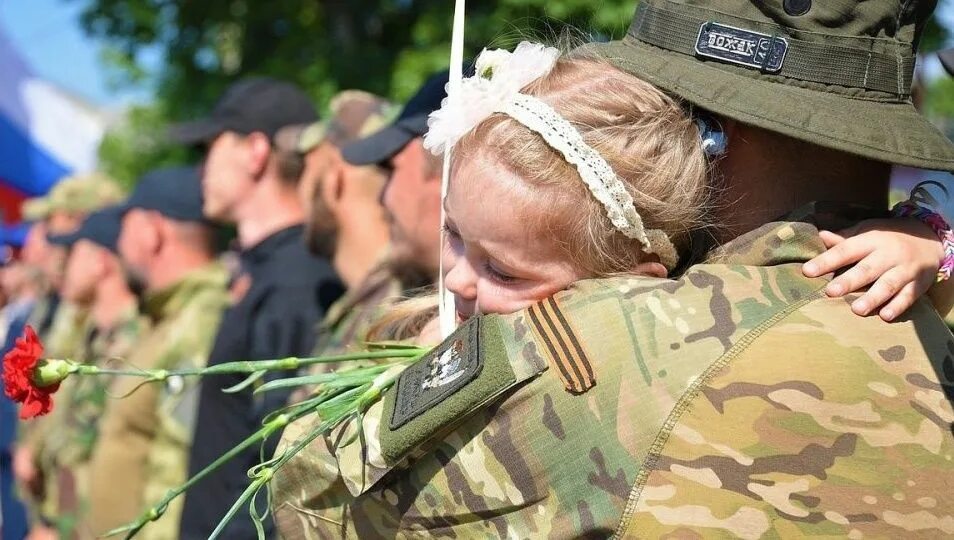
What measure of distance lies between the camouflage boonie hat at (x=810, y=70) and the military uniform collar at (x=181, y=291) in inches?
160

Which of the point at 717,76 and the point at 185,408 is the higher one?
the point at 717,76

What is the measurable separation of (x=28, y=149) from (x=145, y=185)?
3533 millimetres

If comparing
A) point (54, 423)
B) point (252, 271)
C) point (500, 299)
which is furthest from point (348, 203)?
point (500, 299)

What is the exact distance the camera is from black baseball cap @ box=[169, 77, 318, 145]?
5.68m

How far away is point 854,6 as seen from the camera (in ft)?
5.84

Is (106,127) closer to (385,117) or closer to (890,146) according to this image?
(385,117)

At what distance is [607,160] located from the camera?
1748 millimetres

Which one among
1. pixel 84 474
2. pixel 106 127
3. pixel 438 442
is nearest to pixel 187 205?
pixel 84 474

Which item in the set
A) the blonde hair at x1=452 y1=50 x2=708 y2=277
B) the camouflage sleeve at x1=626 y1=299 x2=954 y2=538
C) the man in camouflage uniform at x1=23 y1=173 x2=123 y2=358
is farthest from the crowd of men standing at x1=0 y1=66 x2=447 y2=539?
the camouflage sleeve at x1=626 y1=299 x2=954 y2=538

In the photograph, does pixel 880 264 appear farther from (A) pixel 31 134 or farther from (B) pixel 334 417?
(A) pixel 31 134

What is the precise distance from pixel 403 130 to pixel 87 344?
145 inches

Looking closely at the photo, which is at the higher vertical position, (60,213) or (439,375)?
(439,375)

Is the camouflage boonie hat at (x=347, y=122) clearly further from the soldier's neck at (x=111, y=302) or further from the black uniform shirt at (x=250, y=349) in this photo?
the soldier's neck at (x=111, y=302)

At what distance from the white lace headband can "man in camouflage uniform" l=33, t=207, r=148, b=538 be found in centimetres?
395
